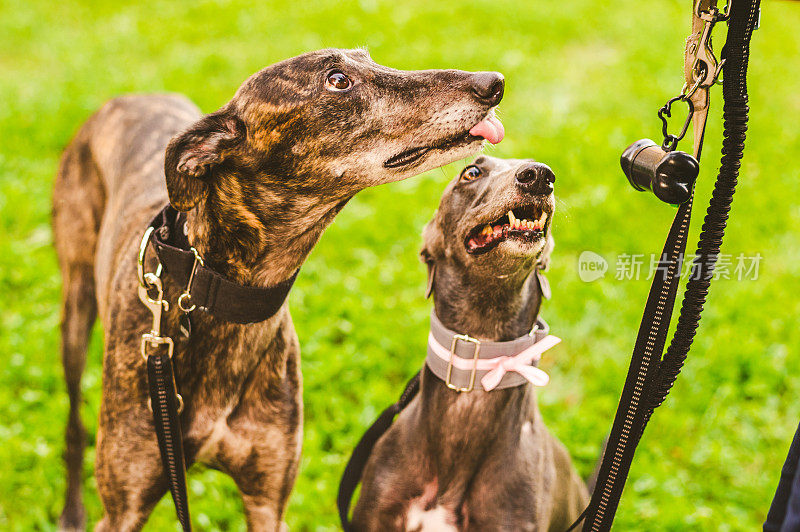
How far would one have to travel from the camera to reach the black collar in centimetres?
227

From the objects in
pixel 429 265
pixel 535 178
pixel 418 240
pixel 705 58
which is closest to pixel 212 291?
pixel 429 265

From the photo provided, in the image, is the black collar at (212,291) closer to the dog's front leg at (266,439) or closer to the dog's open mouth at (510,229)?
the dog's front leg at (266,439)

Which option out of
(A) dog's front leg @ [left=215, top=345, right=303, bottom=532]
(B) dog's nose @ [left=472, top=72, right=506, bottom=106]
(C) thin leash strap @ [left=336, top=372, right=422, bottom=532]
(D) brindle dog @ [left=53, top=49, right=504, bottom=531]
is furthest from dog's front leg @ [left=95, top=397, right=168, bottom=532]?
(B) dog's nose @ [left=472, top=72, right=506, bottom=106]

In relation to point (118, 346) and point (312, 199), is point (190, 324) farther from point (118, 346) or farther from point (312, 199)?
point (312, 199)

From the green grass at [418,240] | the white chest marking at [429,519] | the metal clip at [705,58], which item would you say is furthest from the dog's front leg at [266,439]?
the metal clip at [705,58]

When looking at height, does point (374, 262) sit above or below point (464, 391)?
above

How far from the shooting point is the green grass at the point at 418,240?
3746mm

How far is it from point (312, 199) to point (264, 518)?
1270mm

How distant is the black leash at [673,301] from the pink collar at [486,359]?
→ 37 cm

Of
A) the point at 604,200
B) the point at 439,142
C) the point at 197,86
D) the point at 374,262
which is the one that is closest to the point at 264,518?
the point at 439,142

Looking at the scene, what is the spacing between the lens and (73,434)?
3.46 metres

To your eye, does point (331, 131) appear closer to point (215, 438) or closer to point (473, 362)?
point (473, 362)

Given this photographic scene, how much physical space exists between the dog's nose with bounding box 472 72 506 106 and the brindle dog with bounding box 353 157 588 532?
326 millimetres

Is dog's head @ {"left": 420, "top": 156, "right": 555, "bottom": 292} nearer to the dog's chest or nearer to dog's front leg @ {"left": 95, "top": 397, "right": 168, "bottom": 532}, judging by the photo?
the dog's chest
